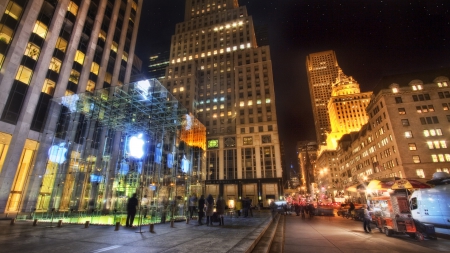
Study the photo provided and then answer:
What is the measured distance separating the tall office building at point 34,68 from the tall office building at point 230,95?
37397 millimetres

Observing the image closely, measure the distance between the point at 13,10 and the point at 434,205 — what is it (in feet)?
141

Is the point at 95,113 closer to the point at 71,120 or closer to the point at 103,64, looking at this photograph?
the point at 71,120

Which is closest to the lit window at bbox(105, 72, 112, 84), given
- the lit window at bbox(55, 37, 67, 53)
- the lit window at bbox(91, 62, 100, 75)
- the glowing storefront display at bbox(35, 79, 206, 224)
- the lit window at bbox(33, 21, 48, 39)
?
the lit window at bbox(91, 62, 100, 75)

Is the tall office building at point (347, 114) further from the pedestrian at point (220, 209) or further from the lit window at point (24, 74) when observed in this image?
the lit window at point (24, 74)

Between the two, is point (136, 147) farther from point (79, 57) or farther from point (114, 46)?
point (114, 46)

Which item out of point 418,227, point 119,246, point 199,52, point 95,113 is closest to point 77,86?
point 95,113

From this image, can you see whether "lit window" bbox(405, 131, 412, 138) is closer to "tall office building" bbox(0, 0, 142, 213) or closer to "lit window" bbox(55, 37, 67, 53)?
"tall office building" bbox(0, 0, 142, 213)

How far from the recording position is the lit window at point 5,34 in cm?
2153

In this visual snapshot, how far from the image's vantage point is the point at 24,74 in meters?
23.2

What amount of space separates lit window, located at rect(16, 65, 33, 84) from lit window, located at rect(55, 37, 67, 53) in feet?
18.5

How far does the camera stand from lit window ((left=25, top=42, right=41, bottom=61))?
23734mm

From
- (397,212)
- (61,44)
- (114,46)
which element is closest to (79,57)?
(61,44)

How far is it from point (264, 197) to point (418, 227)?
44941 mm

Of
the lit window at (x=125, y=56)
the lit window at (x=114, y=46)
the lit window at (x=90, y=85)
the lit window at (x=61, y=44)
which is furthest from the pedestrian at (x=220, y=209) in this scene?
the lit window at (x=125, y=56)
